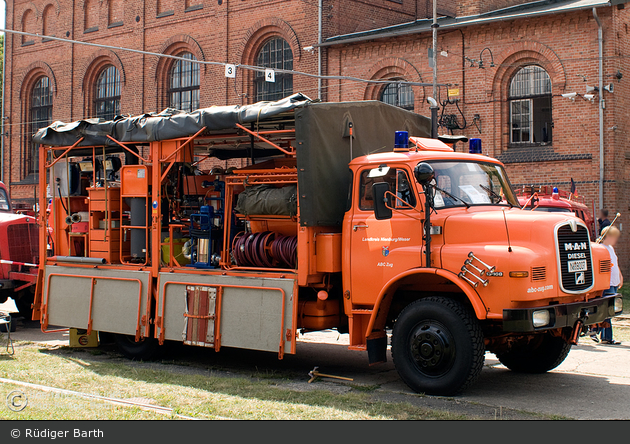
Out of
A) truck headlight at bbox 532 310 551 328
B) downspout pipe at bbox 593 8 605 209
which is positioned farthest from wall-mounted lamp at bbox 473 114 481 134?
truck headlight at bbox 532 310 551 328

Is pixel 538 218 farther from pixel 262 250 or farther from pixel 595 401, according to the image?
pixel 262 250

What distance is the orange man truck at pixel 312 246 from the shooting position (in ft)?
25.6

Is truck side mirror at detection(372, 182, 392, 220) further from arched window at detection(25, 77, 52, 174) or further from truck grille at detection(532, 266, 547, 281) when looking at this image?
arched window at detection(25, 77, 52, 174)

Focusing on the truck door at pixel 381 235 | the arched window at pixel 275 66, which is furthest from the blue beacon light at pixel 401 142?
the arched window at pixel 275 66

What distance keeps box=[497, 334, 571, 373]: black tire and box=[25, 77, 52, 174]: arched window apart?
3434cm

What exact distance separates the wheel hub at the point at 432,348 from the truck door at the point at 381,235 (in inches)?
28.5

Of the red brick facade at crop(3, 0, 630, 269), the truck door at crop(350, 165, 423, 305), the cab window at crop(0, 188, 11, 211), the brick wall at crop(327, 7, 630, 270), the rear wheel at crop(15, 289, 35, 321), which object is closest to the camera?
the truck door at crop(350, 165, 423, 305)

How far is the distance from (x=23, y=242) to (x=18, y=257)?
336 millimetres

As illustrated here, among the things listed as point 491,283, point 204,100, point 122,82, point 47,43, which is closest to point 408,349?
point 491,283

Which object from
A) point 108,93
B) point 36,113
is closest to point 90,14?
point 108,93

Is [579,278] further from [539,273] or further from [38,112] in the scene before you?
[38,112]

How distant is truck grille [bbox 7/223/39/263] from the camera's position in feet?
46.3

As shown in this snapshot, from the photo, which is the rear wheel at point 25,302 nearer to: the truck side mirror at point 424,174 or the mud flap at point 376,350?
the mud flap at point 376,350

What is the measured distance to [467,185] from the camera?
339 inches
